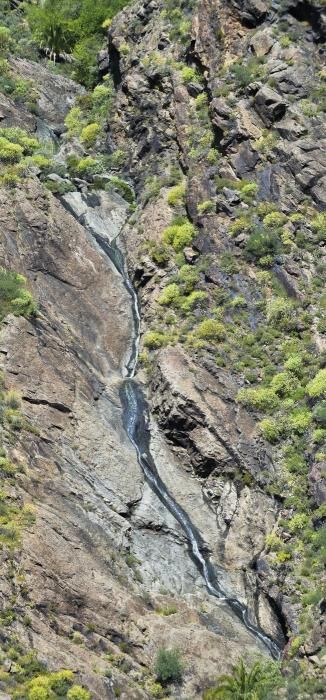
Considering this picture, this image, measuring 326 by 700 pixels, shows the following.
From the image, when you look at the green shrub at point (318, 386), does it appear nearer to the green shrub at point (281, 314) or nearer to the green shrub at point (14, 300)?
the green shrub at point (281, 314)

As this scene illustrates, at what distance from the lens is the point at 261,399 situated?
1328 inches

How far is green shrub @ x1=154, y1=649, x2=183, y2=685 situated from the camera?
25.4 meters

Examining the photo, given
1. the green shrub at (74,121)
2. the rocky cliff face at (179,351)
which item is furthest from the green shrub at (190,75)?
the green shrub at (74,121)

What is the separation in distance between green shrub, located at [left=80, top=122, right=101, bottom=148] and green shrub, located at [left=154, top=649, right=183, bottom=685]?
104 ft

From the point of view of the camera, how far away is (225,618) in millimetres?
28609

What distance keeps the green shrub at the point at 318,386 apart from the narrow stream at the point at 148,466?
21.2ft

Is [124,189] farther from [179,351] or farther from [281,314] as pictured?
[281,314]

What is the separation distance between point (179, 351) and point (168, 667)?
14081 millimetres

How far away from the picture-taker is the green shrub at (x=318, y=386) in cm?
3234

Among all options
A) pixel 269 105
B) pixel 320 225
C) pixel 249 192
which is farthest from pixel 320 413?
pixel 269 105

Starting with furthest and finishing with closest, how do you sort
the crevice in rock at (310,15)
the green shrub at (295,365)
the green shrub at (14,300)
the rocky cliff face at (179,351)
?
1. the crevice in rock at (310,15)
2. the green shrub at (14,300)
3. the green shrub at (295,365)
4. the rocky cliff face at (179,351)

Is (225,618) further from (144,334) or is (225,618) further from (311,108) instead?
(311,108)

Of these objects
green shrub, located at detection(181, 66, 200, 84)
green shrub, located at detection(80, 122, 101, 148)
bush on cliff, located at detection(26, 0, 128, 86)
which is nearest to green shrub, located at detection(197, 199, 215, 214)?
green shrub, located at detection(181, 66, 200, 84)

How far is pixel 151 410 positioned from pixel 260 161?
42.4ft
